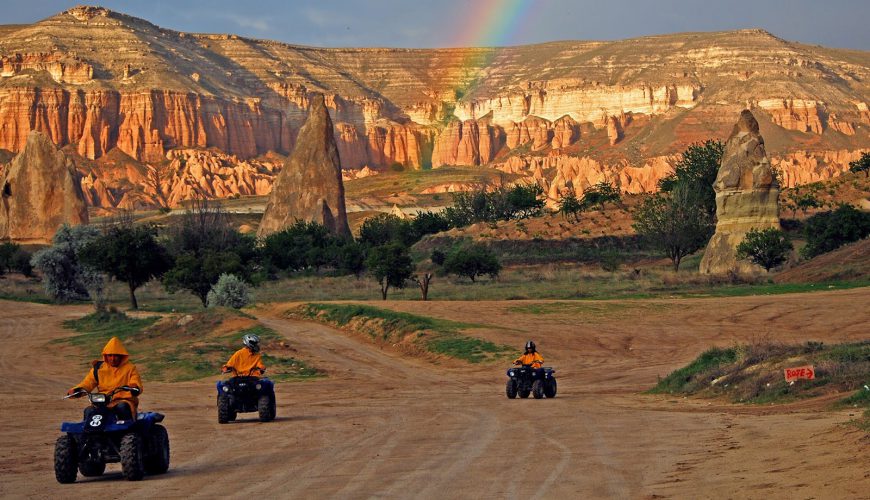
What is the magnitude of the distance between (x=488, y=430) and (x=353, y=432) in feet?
6.34

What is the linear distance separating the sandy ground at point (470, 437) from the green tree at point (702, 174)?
50094mm

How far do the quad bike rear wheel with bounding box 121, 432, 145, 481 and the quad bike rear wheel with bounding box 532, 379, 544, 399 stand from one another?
1176 cm

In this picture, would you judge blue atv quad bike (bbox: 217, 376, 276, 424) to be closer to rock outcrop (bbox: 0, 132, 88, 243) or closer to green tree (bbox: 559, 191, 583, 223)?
green tree (bbox: 559, 191, 583, 223)

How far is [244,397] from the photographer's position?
64.0ft

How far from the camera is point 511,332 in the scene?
38.2 m

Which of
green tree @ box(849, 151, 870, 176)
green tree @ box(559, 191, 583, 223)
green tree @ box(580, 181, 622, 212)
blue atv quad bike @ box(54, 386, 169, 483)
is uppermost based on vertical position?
green tree @ box(849, 151, 870, 176)

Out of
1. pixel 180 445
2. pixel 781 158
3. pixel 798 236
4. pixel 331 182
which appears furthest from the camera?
pixel 781 158

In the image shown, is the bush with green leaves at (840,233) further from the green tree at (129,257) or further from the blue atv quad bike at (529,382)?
the blue atv quad bike at (529,382)

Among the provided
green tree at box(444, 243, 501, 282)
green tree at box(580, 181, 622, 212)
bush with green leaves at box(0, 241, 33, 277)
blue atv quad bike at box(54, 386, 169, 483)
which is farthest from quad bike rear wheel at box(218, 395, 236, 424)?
green tree at box(580, 181, 622, 212)

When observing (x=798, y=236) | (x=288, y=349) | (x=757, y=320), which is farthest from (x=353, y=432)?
(x=798, y=236)

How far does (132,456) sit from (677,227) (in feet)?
210

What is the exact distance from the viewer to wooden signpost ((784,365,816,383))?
19656mm

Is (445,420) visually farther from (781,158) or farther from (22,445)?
(781,158)

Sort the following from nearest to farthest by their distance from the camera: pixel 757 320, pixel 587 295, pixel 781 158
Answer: pixel 757 320 < pixel 587 295 < pixel 781 158
